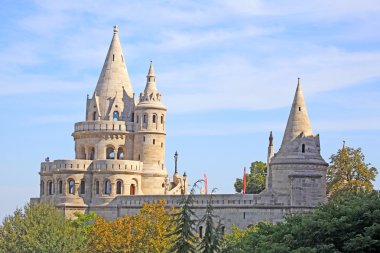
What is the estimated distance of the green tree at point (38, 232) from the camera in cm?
6838

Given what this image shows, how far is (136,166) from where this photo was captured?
84.4 m

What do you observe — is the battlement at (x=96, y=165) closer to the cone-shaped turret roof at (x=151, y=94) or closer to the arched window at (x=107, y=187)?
the arched window at (x=107, y=187)

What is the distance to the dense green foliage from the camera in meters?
41.5

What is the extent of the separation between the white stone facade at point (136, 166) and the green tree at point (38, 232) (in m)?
8.61

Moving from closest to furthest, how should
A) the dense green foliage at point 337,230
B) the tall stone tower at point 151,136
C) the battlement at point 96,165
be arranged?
1. the dense green foliage at point 337,230
2. the battlement at point 96,165
3. the tall stone tower at point 151,136

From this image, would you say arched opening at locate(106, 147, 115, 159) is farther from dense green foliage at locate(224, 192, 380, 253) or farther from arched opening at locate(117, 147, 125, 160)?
dense green foliage at locate(224, 192, 380, 253)

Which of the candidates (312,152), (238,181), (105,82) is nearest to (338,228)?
(312,152)

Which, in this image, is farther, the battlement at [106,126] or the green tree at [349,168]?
the battlement at [106,126]

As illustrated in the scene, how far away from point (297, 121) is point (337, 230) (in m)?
28.3

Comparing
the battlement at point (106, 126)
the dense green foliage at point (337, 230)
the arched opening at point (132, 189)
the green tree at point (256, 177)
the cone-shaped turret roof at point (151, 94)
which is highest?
the cone-shaped turret roof at point (151, 94)

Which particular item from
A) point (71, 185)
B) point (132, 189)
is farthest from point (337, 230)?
point (71, 185)

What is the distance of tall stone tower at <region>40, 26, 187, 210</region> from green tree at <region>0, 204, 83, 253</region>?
28.6 ft

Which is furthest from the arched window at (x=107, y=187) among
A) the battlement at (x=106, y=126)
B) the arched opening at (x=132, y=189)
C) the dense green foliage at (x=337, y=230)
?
the dense green foliage at (x=337, y=230)

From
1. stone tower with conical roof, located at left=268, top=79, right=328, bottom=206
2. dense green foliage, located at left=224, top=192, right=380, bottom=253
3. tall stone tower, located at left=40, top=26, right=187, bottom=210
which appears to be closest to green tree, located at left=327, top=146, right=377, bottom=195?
stone tower with conical roof, located at left=268, top=79, right=328, bottom=206
